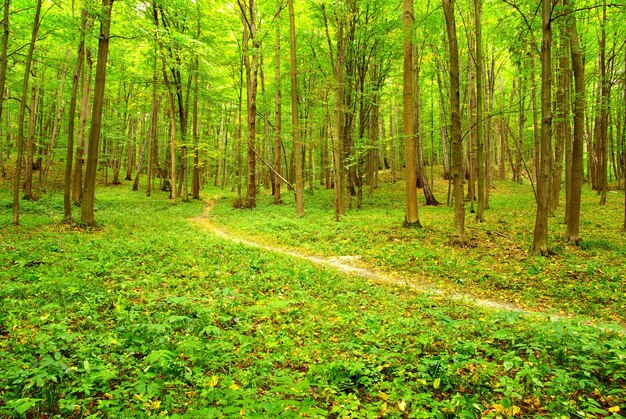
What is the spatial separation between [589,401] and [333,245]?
9.06m

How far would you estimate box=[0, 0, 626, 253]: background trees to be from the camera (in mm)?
10852

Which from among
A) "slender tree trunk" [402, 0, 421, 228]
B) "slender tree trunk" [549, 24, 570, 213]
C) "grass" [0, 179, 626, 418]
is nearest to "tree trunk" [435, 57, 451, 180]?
"slender tree trunk" [549, 24, 570, 213]

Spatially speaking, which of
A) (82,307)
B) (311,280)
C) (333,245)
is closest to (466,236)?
(333,245)

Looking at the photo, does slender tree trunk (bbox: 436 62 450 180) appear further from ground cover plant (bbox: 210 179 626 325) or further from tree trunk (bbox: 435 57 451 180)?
ground cover plant (bbox: 210 179 626 325)

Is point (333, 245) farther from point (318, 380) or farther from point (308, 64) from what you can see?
point (308, 64)

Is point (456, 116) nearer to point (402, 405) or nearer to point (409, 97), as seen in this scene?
point (409, 97)

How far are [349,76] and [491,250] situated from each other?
488 inches

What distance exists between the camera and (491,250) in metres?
10.7

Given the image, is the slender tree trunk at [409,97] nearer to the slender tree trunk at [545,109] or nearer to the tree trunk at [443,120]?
the slender tree trunk at [545,109]

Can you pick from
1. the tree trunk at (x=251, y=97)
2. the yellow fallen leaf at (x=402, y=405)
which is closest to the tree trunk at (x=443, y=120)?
the tree trunk at (x=251, y=97)

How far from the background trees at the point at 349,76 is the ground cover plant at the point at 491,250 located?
853 mm

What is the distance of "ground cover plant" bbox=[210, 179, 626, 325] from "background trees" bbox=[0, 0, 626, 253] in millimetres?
853

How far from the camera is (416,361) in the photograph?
4.27 meters

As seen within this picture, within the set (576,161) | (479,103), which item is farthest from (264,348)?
(479,103)
